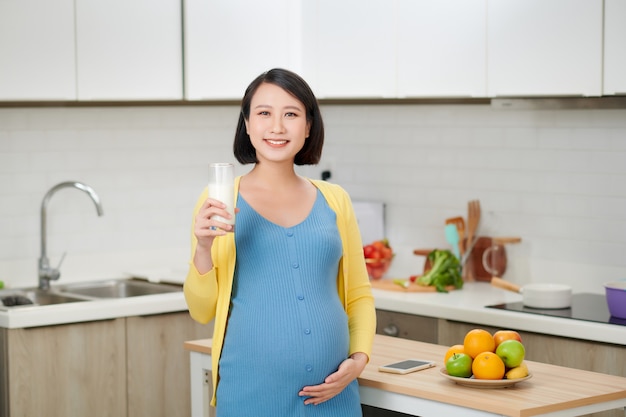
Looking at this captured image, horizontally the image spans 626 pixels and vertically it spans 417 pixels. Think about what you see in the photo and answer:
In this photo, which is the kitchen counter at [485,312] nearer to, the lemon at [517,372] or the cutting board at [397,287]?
the cutting board at [397,287]

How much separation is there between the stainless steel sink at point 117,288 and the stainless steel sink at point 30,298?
0.27 ft

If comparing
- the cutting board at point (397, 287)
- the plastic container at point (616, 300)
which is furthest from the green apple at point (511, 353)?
the cutting board at point (397, 287)

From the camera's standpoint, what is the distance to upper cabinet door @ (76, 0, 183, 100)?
4492mm

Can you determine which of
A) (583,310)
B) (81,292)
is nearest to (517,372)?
(583,310)

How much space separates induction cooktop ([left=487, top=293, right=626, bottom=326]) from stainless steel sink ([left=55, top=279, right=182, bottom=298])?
1.50m

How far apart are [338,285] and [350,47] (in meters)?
1.97

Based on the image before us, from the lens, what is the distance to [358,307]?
310 cm

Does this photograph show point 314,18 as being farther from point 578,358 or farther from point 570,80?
point 578,358

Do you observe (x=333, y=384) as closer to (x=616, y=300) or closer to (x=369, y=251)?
(x=616, y=300)

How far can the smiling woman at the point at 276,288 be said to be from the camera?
9.29 ft

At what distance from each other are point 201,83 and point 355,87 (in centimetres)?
69

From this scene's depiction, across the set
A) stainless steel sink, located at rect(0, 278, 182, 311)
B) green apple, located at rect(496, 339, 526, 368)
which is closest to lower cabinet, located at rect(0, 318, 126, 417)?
stainless steel sink, located at rect(0, 278, 182, 311)

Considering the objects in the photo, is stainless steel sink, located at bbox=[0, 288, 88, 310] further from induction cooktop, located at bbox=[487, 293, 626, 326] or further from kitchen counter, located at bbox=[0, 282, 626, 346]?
induction cooktop, located at bbox=[487, 293, 626, 326]

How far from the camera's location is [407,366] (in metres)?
3.14
